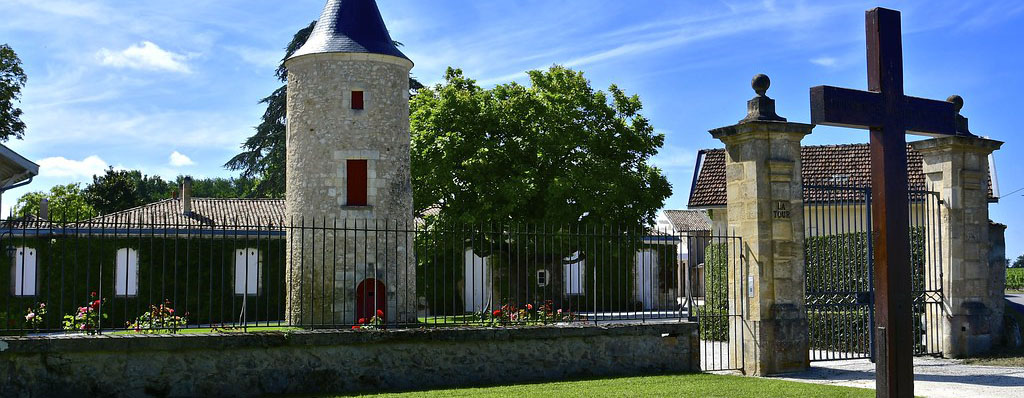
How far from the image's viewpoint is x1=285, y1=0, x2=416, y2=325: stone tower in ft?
68.9

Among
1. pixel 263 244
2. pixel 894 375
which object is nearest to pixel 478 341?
pixel 894 375

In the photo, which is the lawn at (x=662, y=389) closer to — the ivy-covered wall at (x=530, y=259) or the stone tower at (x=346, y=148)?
the ivy-covered wall at (x=530, y=259)

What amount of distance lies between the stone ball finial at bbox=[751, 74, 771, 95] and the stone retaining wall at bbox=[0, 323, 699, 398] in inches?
124

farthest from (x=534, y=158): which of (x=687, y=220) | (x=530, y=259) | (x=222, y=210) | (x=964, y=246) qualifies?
(x=687, y=220)

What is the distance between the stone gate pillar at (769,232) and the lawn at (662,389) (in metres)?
0.85

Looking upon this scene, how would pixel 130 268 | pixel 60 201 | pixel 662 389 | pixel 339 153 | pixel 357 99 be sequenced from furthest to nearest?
1. pixel 60 201
2. pixel 130 268
3. pixel 357 99
4. pixel 339 153
5. pixel 662 389

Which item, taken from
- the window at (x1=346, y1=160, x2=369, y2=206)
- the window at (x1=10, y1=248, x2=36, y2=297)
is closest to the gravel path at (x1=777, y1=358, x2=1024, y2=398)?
the window at (x1=346, y1=160, x2=369, y2=206)

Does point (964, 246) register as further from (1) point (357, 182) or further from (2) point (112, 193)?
(2) point (112, 193)

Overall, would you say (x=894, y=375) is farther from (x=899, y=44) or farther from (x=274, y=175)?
(x=274, y=175)

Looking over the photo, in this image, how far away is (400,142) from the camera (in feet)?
71.6

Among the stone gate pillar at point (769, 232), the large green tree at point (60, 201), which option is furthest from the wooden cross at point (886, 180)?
the large green tree at point (60, 201)

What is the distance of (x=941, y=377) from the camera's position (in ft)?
36.9

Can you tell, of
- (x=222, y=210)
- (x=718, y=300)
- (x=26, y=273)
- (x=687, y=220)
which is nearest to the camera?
(x=718, y=300)

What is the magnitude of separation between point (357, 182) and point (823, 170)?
1290 centimetres
